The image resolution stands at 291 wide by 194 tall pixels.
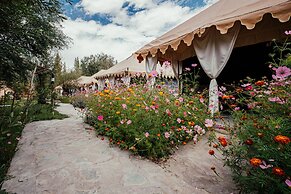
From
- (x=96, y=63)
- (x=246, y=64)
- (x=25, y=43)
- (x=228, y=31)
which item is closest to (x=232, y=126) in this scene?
(x=228, y=31)

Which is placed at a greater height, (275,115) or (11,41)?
(11,41)

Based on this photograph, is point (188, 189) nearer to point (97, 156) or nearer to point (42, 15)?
point (97, 156)

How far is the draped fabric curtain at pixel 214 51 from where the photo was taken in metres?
3.28

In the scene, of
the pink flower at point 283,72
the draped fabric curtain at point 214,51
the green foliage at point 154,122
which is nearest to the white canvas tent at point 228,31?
the draped fabric curtain at point 214,51

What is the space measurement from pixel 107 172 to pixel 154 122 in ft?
2.82

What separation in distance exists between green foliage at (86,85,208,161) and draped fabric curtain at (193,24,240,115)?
682 mm

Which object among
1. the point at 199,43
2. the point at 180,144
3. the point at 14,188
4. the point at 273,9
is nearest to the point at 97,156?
the point at 14,188

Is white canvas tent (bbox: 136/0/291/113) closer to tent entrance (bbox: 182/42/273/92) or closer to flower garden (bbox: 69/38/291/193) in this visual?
flower garden (bbox: 69/38/291/193)

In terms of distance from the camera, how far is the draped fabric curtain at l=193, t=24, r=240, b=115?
3.28 meters

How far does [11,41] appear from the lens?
618cm

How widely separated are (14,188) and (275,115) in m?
2.47

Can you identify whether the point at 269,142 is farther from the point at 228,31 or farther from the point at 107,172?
the point at 228,31

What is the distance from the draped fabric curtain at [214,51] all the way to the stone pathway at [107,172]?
1.35 meters

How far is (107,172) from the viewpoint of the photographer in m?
1.95
